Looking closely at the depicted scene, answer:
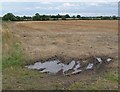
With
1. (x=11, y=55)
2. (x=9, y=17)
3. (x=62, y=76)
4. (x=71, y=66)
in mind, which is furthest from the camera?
(x=9, y=17)

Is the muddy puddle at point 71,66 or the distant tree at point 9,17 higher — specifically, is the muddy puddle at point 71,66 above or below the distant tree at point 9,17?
below

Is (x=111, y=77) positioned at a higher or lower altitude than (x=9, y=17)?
lower

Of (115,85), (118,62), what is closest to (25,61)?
(118,62)

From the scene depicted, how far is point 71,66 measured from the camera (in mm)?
12953

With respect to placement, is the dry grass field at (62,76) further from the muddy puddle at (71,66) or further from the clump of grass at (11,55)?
the muddy puddle at (71,66)

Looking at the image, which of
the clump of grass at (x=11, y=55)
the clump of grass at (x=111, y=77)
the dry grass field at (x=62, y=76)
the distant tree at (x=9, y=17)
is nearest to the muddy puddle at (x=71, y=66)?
the dry grass field at (x=62, y=76)

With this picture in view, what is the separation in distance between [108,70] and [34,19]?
26.0m

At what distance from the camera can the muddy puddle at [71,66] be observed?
12.2 meters

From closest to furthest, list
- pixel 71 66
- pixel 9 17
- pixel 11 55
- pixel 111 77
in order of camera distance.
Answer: pixel 111 77 < pixel 71 66 < pixel 11 55 < pixel 9 17

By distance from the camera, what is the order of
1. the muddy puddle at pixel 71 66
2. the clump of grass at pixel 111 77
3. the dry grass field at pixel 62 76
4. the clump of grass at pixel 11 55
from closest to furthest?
the dry grass field at pixel 62 76 → the clump of grass at pixel 111 77 → the muddy puddle at pixel 71 66 → the clump of grass at pixel 11 55

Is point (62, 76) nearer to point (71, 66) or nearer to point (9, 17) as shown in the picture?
point (71, 66)

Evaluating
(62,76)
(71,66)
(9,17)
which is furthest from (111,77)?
(9,17)

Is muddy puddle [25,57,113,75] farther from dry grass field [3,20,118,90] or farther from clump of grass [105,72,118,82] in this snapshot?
clump of grass [105,72,118,82]

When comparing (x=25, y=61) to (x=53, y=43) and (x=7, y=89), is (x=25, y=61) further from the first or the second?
(x=53, y=43)
